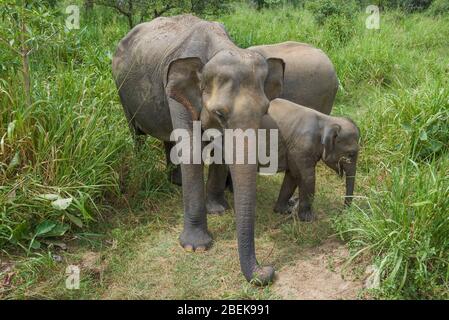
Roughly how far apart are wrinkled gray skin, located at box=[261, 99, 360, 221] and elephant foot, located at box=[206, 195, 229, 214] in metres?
0.67

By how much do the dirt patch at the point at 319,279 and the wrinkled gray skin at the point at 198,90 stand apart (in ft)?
0.56

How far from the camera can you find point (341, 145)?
466 centimetres

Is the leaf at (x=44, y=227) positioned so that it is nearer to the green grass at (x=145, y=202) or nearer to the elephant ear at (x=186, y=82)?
the green grass at (x=145, y=202)

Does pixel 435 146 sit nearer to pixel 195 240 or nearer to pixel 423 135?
pixel 423 135

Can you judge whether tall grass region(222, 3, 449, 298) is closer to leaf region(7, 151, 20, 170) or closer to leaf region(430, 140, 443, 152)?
leaf region(430, 140, 443, 152)

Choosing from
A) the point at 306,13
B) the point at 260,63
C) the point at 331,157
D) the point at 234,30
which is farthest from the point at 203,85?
the point at 306,13

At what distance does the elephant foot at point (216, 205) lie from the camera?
197 inches

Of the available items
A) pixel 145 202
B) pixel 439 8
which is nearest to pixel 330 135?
pixel 145 202

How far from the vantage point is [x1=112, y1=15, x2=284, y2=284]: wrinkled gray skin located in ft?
11.9

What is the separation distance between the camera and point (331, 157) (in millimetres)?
4672

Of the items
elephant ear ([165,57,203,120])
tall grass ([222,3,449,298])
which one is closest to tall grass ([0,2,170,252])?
elephant ear ([165,57,203,120])

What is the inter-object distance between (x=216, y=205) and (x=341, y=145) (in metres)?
1.27

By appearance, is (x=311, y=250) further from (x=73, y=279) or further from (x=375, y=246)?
(x=73, y=279)

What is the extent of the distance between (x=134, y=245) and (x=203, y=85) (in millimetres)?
1516
